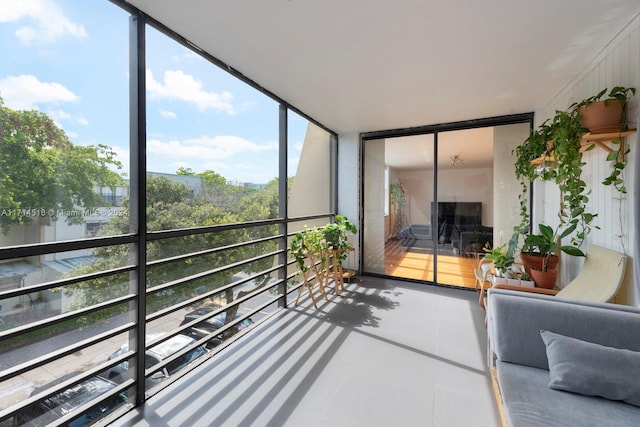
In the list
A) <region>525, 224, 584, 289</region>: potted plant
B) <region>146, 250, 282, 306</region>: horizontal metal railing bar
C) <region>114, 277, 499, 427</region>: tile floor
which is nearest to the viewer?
<region>114, 277, 499, 427</region>: tile floor

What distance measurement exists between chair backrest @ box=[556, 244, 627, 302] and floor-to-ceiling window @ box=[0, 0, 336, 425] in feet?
8.78

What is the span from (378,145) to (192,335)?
A: 366cm

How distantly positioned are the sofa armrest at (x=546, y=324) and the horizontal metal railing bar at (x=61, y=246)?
86.7 inches

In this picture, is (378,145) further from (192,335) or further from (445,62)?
(192,335)

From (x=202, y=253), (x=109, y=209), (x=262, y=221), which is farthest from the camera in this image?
(x=262, y=221)

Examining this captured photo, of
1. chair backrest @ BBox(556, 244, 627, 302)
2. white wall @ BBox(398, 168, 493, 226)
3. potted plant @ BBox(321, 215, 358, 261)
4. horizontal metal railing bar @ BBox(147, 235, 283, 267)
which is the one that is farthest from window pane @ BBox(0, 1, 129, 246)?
white wall @ BBox(398, 168, 493, 226)

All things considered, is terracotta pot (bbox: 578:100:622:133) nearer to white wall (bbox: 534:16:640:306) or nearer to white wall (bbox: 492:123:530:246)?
white wall (bbox: 534:16:640:306)

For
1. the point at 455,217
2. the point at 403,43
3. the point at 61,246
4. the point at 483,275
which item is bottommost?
the point at 483,275

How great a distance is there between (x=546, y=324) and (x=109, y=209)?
2.51 m

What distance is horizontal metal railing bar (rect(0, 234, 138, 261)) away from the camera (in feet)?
3.97

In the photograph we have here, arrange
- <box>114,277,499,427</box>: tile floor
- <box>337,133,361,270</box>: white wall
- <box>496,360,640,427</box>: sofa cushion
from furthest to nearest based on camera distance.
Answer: <box>337,133,361,270</box>: white wall < <box>114,277,499,427</box>: tile floor < <box>496,360,640,427</box>: sofa cushion

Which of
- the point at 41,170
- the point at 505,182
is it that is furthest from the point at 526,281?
the point at 41,170

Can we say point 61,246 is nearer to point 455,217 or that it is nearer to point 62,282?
point 62,282

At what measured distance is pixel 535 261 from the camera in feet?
8.13
